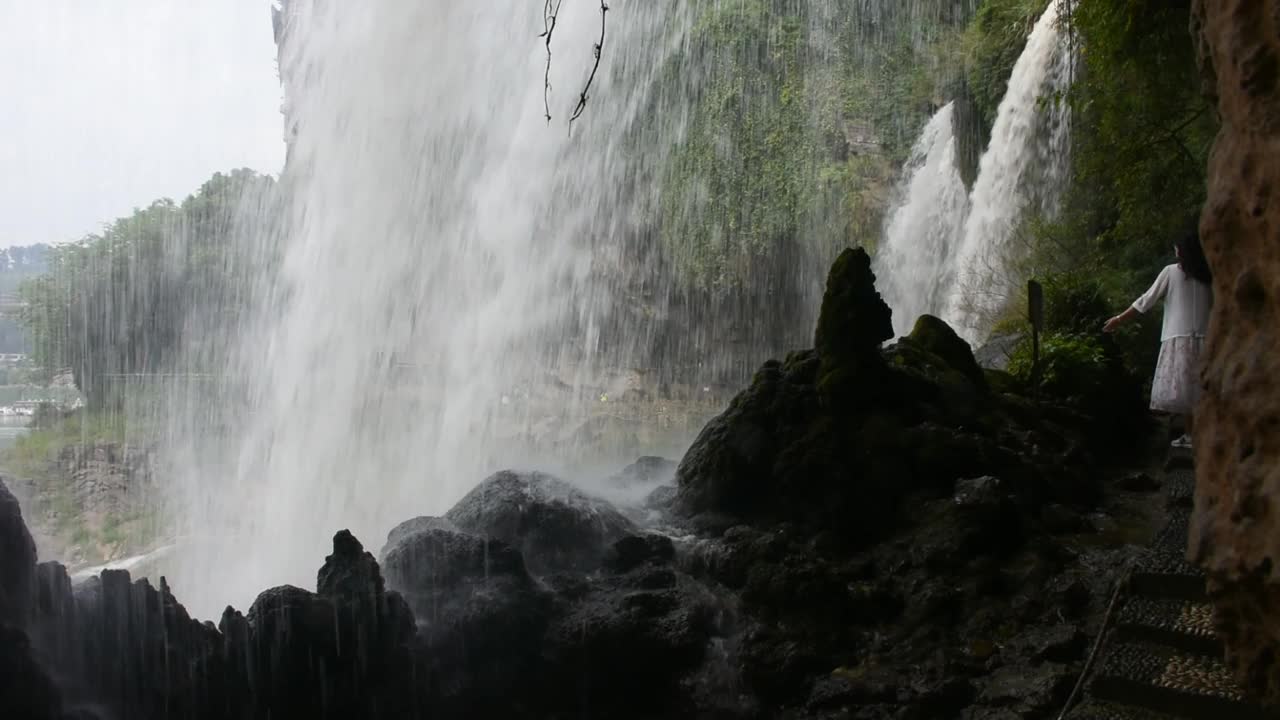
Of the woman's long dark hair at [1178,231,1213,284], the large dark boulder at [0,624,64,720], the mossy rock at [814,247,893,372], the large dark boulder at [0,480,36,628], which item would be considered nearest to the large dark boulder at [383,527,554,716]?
the large dark boulder at [0,624,64,720]

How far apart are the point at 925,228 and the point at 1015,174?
3814 millimetres

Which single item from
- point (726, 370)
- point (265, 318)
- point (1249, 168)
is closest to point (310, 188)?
point (265, 318)

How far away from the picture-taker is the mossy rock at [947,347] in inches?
384

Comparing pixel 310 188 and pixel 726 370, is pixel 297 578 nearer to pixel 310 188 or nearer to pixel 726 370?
pixel 310 188

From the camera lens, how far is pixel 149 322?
80.5ft

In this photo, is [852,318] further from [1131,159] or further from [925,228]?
[925,228]

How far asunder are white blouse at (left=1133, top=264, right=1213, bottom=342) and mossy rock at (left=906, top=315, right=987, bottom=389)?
3.24 m

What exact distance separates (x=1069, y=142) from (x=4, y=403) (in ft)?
84.1

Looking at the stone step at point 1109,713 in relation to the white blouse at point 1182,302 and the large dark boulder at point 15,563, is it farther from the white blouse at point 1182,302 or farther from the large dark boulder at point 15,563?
the large dark boulder at point 15,563

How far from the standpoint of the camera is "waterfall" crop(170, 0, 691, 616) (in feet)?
52.9

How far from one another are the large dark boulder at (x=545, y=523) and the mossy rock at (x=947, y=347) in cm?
414

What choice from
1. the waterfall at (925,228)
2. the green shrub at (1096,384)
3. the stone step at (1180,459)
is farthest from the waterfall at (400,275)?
the stone step at (1180,459)

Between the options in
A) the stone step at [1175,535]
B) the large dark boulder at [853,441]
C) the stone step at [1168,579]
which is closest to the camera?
the stone step at [1168,579]

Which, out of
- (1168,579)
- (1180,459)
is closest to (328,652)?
(1168,579)
